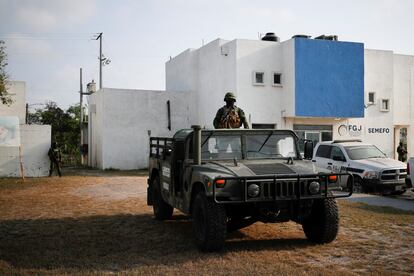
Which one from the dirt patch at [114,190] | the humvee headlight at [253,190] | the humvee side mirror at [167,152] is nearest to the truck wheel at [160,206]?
the humvee side mirror at [167,152]

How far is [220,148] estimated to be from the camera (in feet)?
25.4

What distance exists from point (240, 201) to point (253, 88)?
1811cm

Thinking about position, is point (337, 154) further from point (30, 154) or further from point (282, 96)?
point (30, 154)

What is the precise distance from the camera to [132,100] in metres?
26.3

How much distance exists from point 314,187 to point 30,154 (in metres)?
17.5

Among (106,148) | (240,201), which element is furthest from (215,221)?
(106,148)

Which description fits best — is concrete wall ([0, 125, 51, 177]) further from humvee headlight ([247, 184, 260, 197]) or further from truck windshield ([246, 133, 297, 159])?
humvee headlight ([247, 184, 260, 197])

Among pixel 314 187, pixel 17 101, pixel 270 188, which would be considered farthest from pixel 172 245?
pixel 17 101

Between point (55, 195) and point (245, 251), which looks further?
point (55, 195)

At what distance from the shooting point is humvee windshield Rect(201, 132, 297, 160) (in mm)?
7727

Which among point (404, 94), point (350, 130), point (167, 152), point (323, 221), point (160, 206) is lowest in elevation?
point (160, 206)

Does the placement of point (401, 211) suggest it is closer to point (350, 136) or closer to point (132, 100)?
point (350, 136)

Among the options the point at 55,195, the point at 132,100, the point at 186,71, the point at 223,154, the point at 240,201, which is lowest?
the point at 55,195

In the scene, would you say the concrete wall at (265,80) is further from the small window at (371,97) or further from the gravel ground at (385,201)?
the gravel ground at (385,201)
